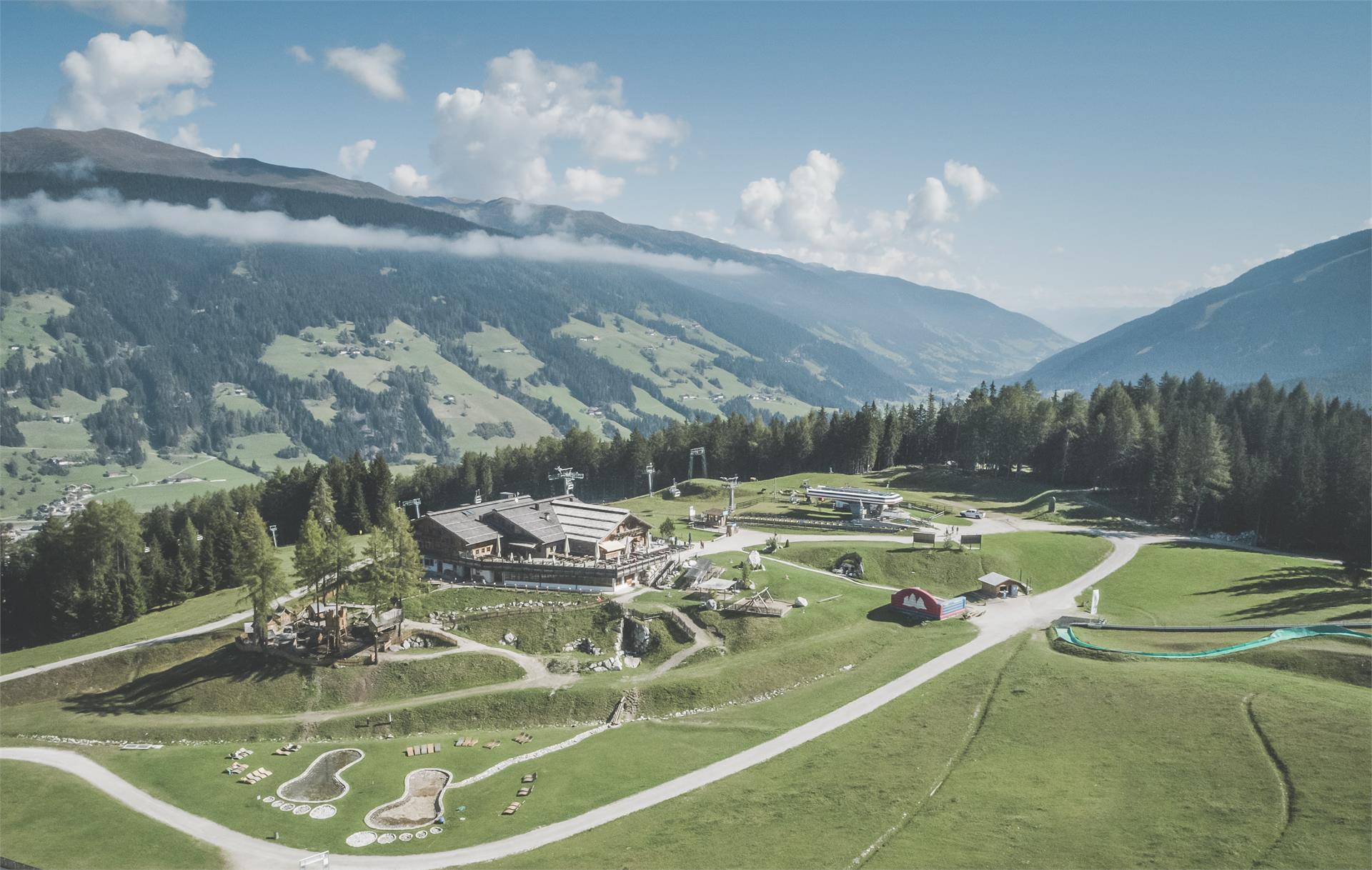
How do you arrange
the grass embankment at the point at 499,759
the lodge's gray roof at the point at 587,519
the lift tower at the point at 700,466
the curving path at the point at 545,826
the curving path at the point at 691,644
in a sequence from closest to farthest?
the curving path at the point at 545,826 < the grass embankment at the point at 499,759 < the curving path at the point at 691,644 < the lodge's gray roof at the point at 587,519 < the lift tower at the point at 700,466

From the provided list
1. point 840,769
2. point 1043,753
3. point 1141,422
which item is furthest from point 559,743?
point 1141,422

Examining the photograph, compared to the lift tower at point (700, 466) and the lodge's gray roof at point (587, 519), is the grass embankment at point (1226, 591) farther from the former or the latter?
the lift tower at point (700, 466)

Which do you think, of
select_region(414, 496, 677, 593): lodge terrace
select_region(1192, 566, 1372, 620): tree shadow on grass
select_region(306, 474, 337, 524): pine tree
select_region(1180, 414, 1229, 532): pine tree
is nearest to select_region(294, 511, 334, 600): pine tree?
select_region(414, 496, 677, 593): lodge terrace

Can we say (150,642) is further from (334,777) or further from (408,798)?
(408,798)

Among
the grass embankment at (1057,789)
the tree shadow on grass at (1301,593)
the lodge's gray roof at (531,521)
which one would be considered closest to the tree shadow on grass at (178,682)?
the lodge's gray roof at (531,521)

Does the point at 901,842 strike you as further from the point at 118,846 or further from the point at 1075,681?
the point at 118,846

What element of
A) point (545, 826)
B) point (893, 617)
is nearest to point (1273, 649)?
point (893, 617)
